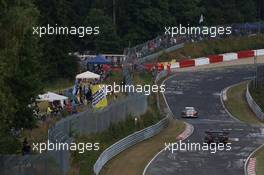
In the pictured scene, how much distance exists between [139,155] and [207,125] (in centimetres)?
1354

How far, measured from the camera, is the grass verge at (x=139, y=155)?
3731cm

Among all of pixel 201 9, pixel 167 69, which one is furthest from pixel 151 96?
pixel 201 9

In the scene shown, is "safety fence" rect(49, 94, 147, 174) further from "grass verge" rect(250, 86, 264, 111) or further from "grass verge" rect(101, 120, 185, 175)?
"grass verge" rect(250, 86, 264, 111)

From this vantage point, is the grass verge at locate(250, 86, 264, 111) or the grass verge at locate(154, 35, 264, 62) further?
the grass verge at locate(154, 35, 264, 62)

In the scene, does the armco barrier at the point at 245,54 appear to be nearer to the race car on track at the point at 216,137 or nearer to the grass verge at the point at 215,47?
the grass verge at the point at 215,47

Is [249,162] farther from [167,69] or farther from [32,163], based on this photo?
[167,69]

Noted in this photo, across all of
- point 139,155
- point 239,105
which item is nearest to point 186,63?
point 239,105

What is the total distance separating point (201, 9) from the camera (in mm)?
98125

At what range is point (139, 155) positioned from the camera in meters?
41.9

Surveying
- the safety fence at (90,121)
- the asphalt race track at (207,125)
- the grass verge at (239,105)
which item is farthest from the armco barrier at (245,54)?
the safety fence at (90,121)

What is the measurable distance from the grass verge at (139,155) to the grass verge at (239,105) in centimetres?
812

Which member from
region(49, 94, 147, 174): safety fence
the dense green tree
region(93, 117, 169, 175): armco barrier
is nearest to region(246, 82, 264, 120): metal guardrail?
region(93, 117, 169, 175): armco barrier

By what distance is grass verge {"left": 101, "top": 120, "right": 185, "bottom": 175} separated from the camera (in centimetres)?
3731

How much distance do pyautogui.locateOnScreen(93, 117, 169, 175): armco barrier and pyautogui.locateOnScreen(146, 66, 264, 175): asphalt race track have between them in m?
2.53
